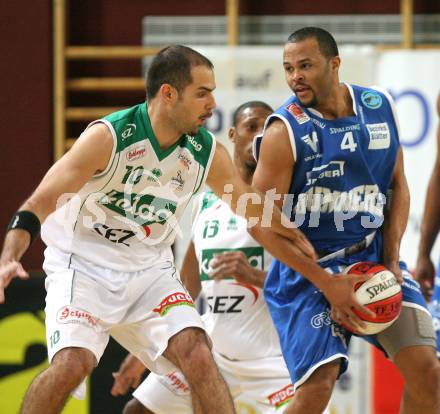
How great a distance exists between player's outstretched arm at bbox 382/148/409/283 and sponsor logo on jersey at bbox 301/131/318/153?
1.51ft

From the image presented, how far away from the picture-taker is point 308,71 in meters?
4.42

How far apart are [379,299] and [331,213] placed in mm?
476

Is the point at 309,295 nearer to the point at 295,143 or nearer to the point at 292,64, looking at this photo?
the point at 295,143

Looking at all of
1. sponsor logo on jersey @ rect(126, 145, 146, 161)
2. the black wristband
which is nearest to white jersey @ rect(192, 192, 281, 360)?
sponsor logo on jersey @ rect(126, 145, 146, 161)

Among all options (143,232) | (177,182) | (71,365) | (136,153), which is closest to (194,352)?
(71,365)

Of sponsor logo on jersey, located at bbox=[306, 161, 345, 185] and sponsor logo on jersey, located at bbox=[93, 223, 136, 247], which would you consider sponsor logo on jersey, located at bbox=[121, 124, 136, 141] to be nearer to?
sponsor logo on jersey, located at bbox=[93, 223, 136, 247]

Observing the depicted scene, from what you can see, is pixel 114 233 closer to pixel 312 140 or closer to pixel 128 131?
pixel 128 131

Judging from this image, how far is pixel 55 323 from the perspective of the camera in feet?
13.6

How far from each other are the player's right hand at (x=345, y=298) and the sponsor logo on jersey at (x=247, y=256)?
3.45ft

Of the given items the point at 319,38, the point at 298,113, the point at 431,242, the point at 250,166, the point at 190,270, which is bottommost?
the point at 190,270

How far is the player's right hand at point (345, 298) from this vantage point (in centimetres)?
421

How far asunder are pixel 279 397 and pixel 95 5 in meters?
5.29

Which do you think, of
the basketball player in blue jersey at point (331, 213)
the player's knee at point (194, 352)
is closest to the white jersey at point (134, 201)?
the basketball player in blue jersey at point (331, 213)

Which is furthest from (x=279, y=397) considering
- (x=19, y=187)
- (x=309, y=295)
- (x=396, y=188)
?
(x=19, y=187)
